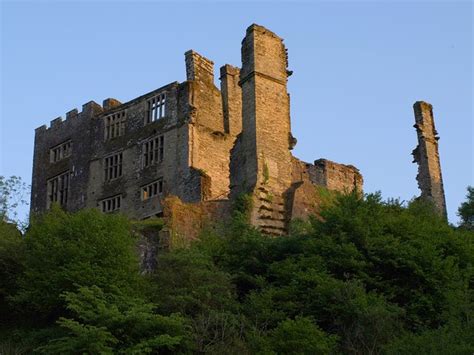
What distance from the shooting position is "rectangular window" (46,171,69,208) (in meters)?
42.2

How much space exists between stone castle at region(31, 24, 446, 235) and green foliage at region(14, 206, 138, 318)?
350 cm

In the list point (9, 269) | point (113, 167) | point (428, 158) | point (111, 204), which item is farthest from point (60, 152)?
point (428, 158)

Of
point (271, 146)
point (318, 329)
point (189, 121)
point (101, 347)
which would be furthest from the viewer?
point (189, 121)

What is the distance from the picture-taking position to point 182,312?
74.9 feet

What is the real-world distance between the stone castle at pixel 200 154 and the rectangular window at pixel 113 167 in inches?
2.2

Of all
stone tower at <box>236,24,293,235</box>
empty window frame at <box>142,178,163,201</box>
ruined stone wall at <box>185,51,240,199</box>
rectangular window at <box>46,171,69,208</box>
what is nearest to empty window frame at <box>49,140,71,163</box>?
rectangular window at <box>46,171,69,208</box>

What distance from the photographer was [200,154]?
3722 cm

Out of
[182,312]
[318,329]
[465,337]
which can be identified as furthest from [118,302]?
[465,337]

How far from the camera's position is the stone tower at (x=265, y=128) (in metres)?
29.7

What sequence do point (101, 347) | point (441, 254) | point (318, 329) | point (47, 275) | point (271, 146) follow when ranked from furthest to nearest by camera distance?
1. point (271, 146)
2. point (441, 254)
3. point (47, 275)
4. point (318, 329)
5. point (101, 347)

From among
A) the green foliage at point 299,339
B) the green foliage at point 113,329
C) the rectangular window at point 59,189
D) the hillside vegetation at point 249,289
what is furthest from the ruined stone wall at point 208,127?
the green foliage at point 299,339

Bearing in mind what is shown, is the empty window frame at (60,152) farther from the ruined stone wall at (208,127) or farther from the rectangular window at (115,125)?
the ruined stone wall at (208,127)

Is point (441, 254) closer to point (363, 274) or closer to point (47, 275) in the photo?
point (363, 274)

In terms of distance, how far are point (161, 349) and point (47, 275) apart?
4.34m
